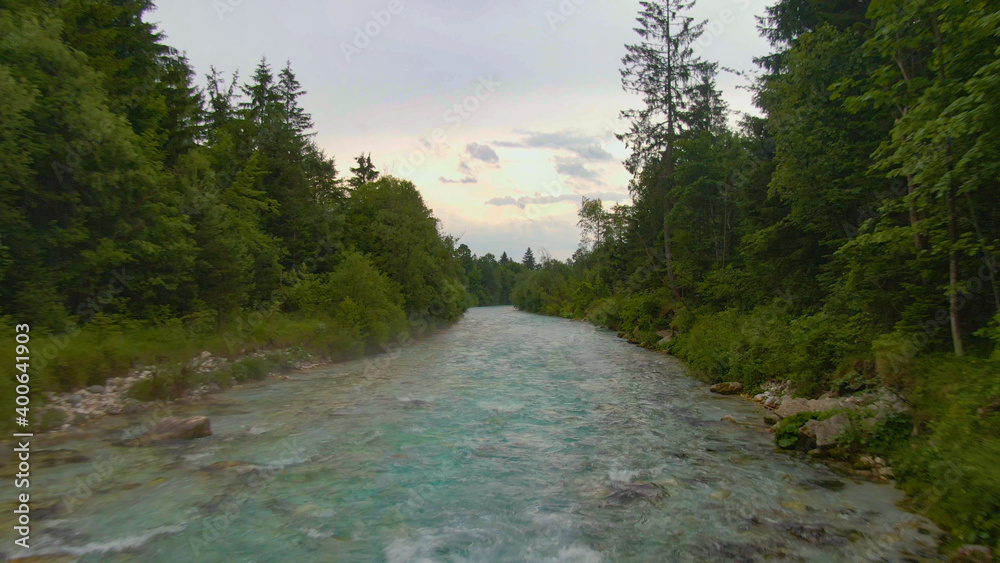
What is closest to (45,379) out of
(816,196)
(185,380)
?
(185,380)

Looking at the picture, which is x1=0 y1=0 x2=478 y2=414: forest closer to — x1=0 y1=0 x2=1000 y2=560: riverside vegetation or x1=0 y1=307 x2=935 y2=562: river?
x1=0 y1=0 x2=1000 y2=560: riverside vegetation

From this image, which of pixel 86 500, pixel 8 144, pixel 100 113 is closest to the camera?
pixel 86 500

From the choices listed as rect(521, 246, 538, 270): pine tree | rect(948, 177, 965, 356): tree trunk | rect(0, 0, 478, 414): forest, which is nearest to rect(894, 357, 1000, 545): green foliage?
rect(948, 177, 965, 356): tree trunk

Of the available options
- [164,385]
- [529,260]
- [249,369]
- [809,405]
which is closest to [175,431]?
[164,385]

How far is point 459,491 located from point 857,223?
13495mm

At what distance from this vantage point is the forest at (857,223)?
679cm

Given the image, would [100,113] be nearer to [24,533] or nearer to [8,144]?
[8,144]

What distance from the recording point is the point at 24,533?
19.5ft

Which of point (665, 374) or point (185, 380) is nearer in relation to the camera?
point (185, 380)

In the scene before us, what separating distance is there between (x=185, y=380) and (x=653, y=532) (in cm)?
1238

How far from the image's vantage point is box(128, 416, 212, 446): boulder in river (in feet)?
31.7

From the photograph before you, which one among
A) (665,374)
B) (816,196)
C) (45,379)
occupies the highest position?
(816,196)

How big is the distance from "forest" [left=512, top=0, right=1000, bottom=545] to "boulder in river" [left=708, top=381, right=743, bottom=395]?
1.14ft

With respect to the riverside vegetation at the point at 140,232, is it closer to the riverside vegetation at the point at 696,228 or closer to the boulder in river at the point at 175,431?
the riverside vegetation at the point at 696,228
